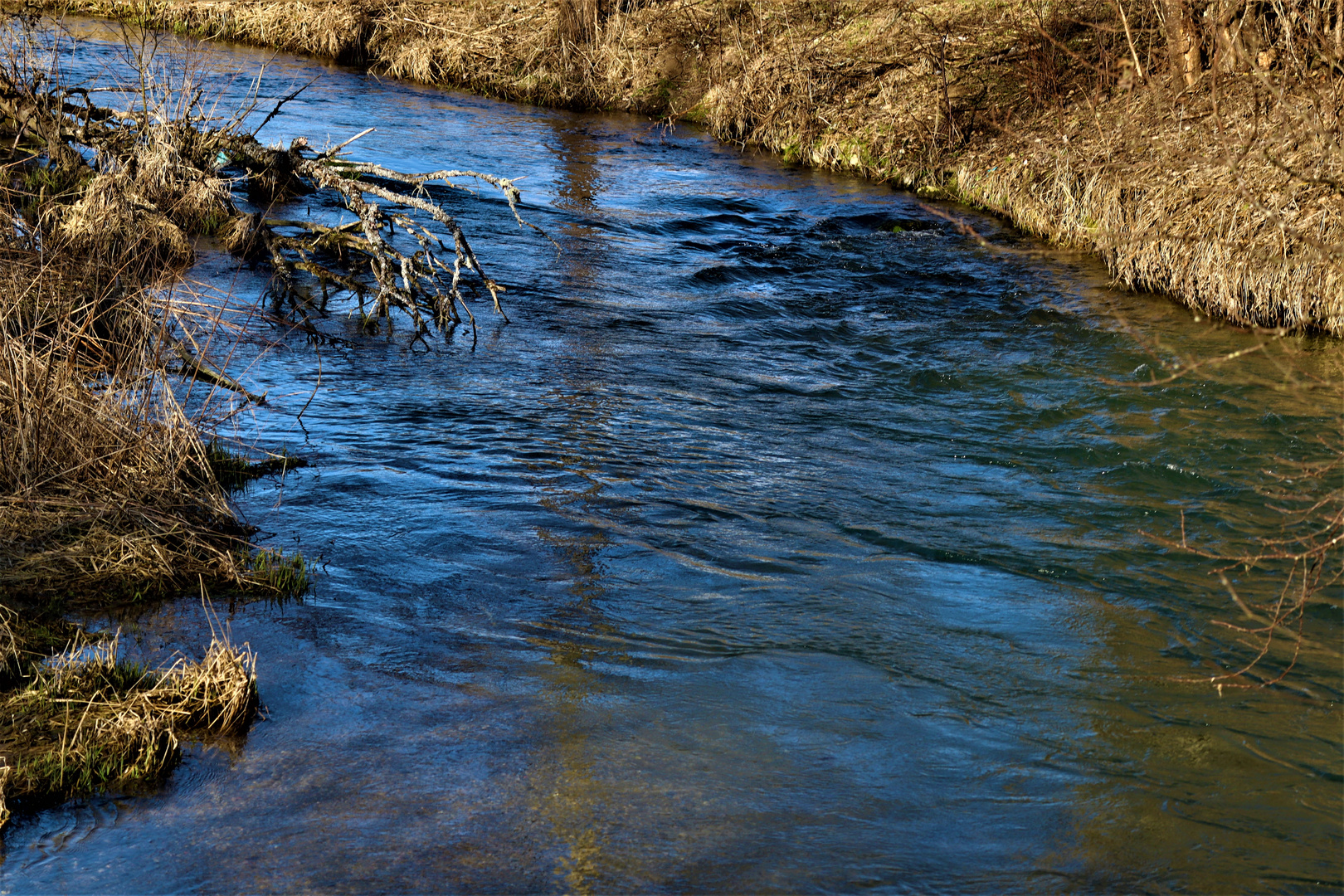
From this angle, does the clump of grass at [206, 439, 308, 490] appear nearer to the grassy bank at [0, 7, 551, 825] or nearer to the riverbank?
the grassy bank at [0, 7, 551, 825]

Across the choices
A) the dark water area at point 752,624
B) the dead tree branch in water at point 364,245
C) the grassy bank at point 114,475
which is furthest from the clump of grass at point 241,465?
the dead tree branch in water at point 364,245

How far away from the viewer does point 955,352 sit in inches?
413

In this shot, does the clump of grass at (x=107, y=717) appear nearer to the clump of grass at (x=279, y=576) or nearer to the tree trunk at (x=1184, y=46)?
the clump of grass at (x=279, y=576)

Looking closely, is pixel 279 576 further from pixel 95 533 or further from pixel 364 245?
pixel 364 245

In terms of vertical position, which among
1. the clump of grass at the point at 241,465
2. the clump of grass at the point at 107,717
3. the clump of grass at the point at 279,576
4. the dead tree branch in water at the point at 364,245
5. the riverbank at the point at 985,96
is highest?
the riverbank at the point at 985,96

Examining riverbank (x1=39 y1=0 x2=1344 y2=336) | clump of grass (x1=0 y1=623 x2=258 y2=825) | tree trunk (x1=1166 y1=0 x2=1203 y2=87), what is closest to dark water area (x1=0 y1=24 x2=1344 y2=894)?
clump of grass (x1=0 y1=623 x2=258 y2=825)

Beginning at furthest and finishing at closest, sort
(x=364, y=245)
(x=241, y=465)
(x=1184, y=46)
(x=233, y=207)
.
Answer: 1. (x=1184, y=46)
2. (x=233, y=207)
3. (x=364, y=245)
4. (x=241, y=465)

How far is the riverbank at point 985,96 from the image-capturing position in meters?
10.6

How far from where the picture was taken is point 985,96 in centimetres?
1677

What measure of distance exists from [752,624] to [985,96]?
41.9 ft

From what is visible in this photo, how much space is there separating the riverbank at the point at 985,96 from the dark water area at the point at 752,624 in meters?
0.89

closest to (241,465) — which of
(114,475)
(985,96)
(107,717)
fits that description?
(114,475)

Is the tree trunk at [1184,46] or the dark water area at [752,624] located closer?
the dark water area at [752,624]

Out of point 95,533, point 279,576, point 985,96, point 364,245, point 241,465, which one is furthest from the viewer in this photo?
point 985,96
